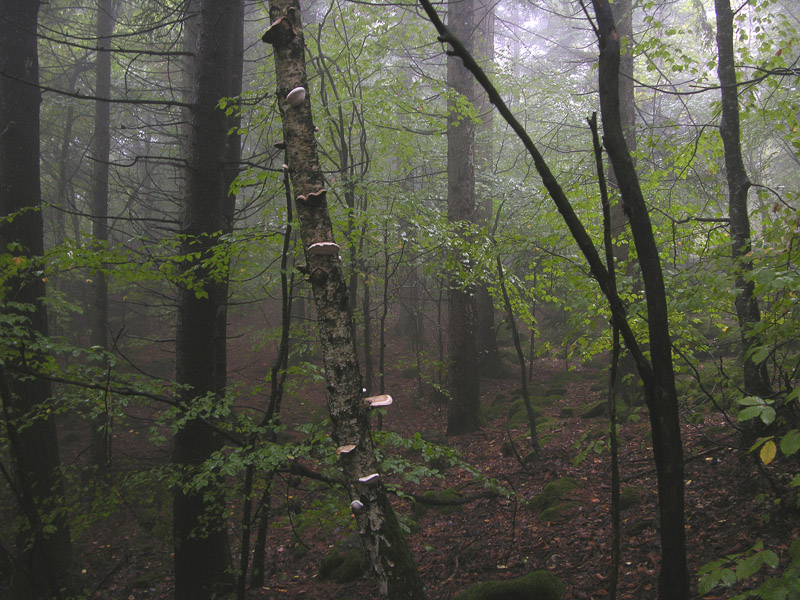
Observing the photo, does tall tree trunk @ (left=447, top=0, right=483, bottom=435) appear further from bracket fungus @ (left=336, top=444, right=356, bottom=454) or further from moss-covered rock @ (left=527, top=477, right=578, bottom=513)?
bracket fungus @ (left=336, top=444, right=356, bottom=454)

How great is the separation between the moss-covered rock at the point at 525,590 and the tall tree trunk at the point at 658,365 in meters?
1.76

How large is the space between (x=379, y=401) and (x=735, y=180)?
3.76 m

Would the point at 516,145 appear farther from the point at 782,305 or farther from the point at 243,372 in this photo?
the point at 782,305

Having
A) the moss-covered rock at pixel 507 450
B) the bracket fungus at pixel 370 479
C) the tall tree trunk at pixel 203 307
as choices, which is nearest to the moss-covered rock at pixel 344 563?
the tall tree trunk at pixel 203 307

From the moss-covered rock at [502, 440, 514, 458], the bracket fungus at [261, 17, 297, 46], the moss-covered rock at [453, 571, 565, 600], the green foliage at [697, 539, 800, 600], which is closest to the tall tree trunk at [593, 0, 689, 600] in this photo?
the green foliage at [697, 539, 800, 600]

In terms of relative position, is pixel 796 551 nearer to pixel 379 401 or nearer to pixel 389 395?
pixel 379 401

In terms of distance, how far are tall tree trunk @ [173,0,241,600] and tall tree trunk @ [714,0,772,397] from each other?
172 inches

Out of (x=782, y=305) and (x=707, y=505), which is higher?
(x=782, y=305)

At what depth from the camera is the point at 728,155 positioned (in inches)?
Answer: 164

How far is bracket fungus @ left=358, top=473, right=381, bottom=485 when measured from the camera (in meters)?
2.24

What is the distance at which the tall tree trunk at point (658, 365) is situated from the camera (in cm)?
167

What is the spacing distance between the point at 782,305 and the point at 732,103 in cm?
230

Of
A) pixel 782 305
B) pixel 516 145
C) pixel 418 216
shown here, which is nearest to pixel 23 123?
pixel 418 216

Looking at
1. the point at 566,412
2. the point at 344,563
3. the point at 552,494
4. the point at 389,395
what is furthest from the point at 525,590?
the point at 566,412
